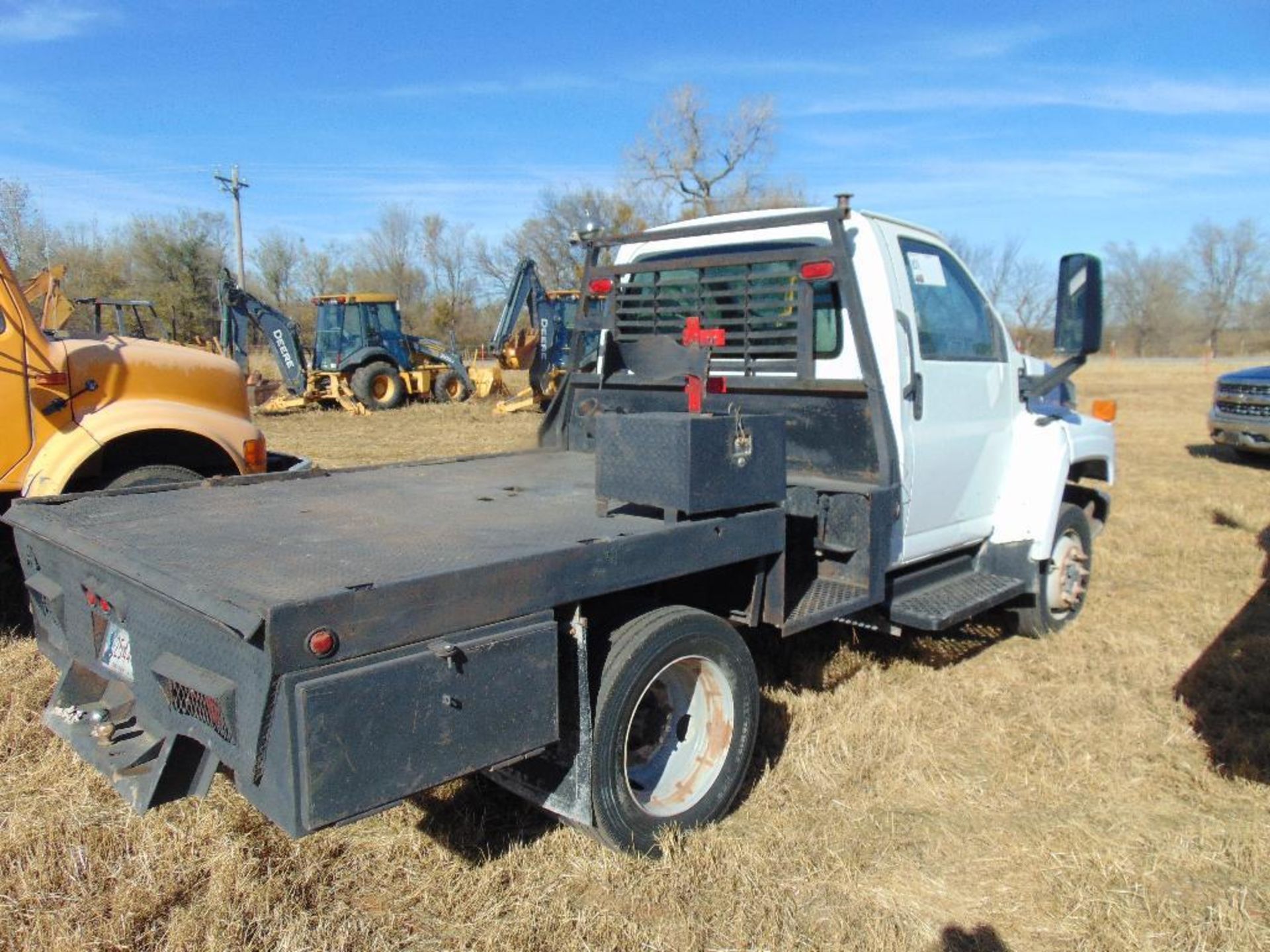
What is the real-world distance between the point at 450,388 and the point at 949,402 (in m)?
20.7

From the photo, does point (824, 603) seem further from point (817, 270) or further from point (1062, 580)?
point (1062, 580)

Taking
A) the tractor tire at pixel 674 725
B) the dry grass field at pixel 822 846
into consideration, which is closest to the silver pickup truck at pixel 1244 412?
the dry grass field at pixel 822 846

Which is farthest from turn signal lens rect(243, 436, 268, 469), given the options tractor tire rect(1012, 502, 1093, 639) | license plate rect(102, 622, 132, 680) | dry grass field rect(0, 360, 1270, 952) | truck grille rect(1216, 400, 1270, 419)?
truck grille rect(1216, 400, 1270, 419)

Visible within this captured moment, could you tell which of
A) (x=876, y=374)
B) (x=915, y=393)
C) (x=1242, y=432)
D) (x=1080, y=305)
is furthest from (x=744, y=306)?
(x=1242, y=432)

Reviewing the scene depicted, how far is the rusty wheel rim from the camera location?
3297mm

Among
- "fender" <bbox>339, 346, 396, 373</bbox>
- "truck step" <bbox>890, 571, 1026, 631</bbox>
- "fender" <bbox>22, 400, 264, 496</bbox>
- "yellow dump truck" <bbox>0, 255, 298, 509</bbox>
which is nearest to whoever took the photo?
"truck step" <bbox>890, 571, 1026, 631</bbox>

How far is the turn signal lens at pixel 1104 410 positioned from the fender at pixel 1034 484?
59 centimetres

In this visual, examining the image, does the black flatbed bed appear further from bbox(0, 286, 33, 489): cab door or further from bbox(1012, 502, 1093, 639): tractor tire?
A: bbox(1012, 502, 1093, 639): tractor tire

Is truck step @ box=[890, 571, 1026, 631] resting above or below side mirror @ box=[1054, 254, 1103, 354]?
below

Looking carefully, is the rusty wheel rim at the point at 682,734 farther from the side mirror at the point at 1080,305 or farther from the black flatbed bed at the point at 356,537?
the side mirror at the point at 1080,305

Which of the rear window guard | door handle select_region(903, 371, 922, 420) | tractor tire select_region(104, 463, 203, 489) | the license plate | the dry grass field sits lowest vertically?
the dry grass field

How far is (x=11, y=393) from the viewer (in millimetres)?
4750

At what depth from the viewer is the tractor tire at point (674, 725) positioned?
2.95 meters

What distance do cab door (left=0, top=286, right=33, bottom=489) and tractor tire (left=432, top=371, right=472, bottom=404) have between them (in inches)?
744
